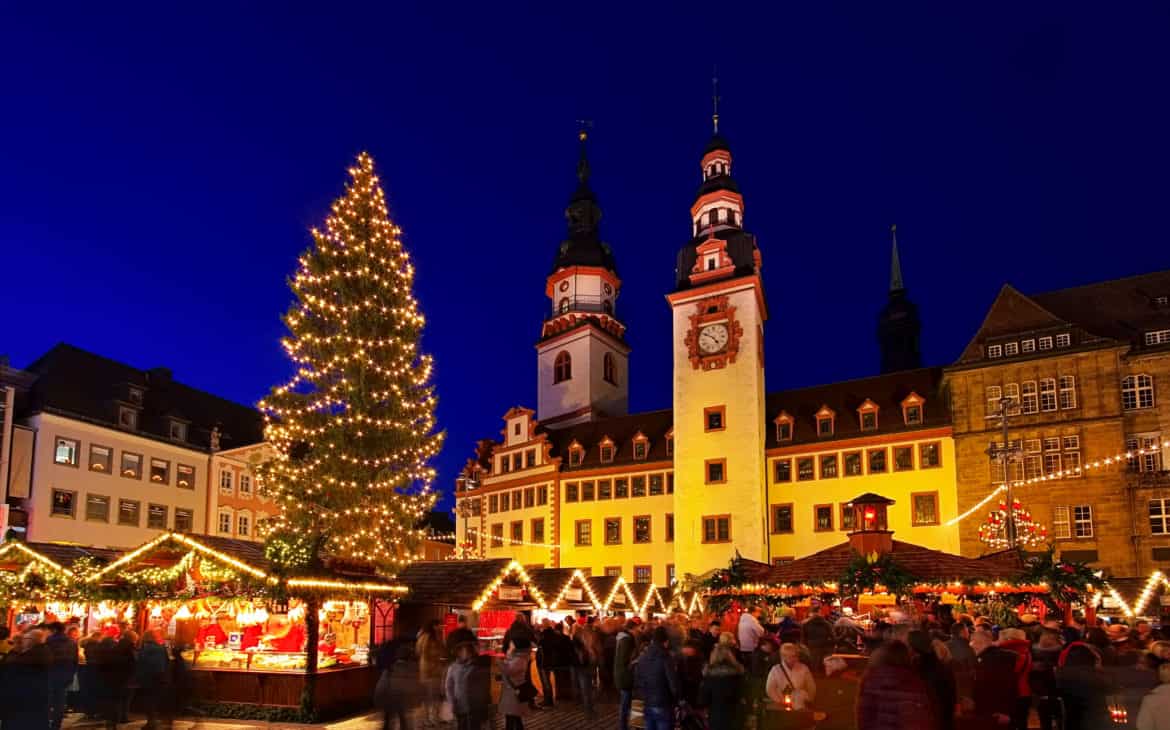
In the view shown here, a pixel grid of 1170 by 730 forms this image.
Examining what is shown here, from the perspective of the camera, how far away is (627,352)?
68188 millimetres

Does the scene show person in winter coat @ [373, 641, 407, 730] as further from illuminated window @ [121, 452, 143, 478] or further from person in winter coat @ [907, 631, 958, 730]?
illuminated window @ [121, 452, 143, 478]

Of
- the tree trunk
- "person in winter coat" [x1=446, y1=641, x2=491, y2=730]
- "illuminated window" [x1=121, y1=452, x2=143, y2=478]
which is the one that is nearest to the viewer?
"person in winter coat" [x1=446, y1=641, x2=491, y2=730]

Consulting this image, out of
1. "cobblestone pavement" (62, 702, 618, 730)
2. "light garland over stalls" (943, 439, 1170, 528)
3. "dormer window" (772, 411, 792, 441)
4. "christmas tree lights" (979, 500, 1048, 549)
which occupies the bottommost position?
"cobblestone pavement" (62, 702, 618, 730)

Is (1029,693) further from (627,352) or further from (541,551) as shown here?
(627,352)

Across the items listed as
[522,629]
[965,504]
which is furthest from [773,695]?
[965,504]

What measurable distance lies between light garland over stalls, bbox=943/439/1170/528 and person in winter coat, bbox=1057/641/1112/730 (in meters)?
31.0

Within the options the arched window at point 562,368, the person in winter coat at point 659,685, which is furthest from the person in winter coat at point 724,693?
the arched window at point 562,368

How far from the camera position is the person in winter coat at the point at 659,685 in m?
12.3

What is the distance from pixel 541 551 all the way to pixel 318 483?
33.6 metres

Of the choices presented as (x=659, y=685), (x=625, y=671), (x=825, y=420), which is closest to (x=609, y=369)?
(x=825, y=420)

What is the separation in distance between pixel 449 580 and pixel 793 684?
46.9ft

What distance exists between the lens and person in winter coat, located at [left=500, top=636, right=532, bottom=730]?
14.1 m

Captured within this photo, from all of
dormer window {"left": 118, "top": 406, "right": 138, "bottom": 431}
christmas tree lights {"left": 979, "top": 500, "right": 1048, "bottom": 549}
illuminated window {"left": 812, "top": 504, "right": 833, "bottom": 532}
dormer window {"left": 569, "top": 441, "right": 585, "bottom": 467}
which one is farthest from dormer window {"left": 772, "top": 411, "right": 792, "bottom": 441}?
dormer window {"left": 118, "top": 406, "right": 138, "bottom": 431}

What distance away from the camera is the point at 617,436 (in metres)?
56.2
